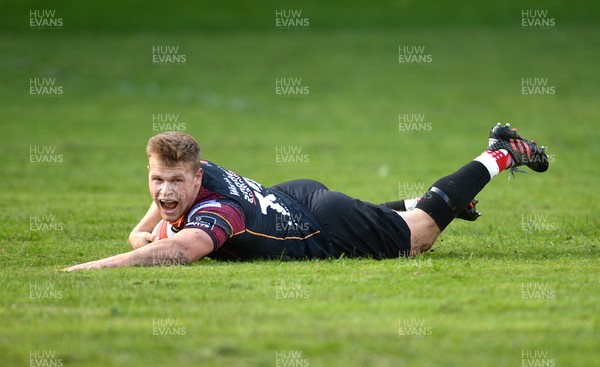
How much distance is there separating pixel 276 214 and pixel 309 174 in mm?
10240

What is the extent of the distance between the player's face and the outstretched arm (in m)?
0.68

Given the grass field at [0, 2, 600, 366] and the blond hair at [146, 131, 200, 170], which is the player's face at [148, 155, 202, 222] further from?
the grass field at [0, 2, 600, 366]

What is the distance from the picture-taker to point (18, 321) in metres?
7.04

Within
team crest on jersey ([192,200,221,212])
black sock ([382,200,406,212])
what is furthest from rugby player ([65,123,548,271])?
black sock ([382,200,406,212])

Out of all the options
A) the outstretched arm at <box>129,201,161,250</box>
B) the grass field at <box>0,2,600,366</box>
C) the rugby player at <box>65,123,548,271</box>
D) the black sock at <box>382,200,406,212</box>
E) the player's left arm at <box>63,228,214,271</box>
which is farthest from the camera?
the black sock at <box>382,200,406,212</box>

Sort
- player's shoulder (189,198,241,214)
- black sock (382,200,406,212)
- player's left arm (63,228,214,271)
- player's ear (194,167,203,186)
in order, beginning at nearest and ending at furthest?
player's left arm (63,228,214,271)
player's shoulder (189,198,241,214)
player's ear (194,167,203,186)
black sock (382,200,406,212)

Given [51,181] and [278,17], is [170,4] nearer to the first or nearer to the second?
[278,17]

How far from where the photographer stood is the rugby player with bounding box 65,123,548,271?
884 cm

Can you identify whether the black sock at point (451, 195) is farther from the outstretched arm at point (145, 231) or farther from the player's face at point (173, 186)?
the outstretched arm at point (145, 231)

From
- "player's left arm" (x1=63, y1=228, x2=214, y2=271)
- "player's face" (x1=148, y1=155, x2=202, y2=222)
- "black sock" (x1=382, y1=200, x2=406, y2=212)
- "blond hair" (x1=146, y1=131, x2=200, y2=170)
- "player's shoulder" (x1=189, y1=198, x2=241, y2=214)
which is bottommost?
"player's left arm" (x1=63, y1=228, x2=214, y2=271)

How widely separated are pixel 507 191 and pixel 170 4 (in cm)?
3335

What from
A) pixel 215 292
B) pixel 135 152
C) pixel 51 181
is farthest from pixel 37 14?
pixel 215 292

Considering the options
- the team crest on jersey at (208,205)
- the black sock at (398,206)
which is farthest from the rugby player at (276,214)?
the black sock at (398,206)

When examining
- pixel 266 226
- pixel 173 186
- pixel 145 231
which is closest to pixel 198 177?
pixel 173 186
